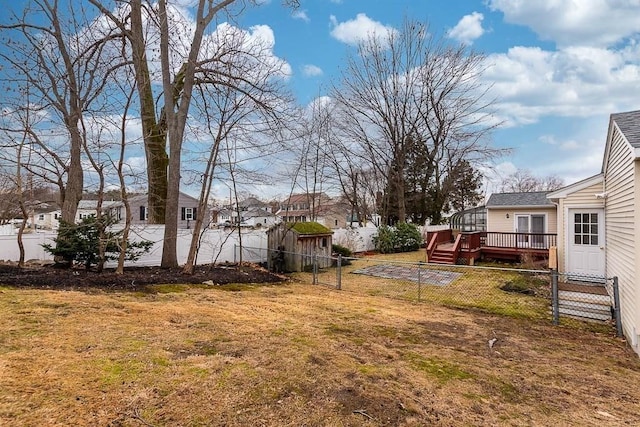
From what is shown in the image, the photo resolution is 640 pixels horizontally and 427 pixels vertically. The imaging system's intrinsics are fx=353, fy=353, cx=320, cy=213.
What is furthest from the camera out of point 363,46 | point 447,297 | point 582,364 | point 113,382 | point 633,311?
point 363,46

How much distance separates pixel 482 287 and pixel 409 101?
58.6ft

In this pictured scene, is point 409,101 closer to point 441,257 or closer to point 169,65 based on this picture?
point 441,257

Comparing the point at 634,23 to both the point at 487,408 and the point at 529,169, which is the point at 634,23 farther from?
the point at 529,169

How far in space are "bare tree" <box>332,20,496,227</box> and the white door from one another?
14383 mm

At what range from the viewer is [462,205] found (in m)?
34.2

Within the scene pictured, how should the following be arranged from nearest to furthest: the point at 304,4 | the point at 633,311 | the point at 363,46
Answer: the point at 633,311
the point at 304,4
the point at 363,46

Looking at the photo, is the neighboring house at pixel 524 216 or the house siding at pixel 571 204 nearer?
the house siding at pixel 571 204

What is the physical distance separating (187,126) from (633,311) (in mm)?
10670

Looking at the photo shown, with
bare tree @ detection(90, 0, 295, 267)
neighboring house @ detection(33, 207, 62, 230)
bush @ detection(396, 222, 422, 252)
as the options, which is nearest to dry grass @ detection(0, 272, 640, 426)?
bare tree @ detection(90, 0, 295, 267)

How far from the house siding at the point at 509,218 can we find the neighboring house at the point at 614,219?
549cm

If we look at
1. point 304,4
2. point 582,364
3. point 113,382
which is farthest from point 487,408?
point 304,4

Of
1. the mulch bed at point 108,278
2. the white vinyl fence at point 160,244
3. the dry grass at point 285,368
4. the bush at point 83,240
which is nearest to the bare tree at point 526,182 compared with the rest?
the white vinyl fence at point 160,244

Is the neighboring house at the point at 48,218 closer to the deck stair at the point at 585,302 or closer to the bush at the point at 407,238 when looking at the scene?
the deck stair at the point at 585,302

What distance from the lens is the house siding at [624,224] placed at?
5.12 metres
